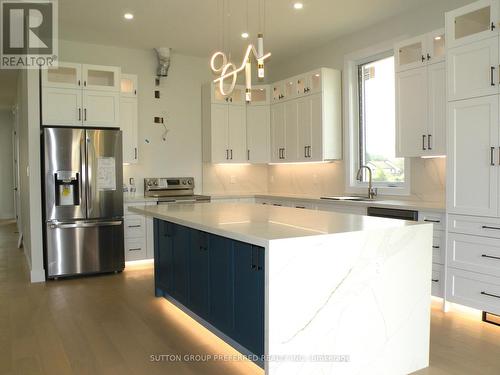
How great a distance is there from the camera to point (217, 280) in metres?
2.95

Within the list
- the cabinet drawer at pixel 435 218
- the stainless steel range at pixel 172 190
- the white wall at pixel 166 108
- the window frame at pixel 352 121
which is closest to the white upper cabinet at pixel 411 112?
the cabinet drawer at pixel 435 218

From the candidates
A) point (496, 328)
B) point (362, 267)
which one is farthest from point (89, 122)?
point (496, 328)

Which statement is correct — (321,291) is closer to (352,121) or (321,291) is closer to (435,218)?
(435,218)

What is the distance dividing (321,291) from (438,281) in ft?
6.66

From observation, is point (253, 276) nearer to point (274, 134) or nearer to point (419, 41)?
point (419, 41)

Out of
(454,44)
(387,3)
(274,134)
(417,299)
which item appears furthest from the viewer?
(274,134)

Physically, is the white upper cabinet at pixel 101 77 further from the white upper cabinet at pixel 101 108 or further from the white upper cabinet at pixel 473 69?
the white upper cabinet at pixel 473 69

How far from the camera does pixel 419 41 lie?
426cm

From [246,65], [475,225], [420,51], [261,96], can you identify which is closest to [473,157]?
[475,225]

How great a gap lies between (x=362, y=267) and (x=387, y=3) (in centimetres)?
325

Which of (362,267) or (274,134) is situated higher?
(274,134)

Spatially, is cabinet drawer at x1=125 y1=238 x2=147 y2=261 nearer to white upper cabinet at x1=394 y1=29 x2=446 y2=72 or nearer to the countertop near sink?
the countertop near sink

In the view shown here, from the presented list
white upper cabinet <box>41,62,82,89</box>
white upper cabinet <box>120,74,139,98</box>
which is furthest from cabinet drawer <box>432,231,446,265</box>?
white upper cabinet <box>41,62,82,89</box>

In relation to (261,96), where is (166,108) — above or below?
below
